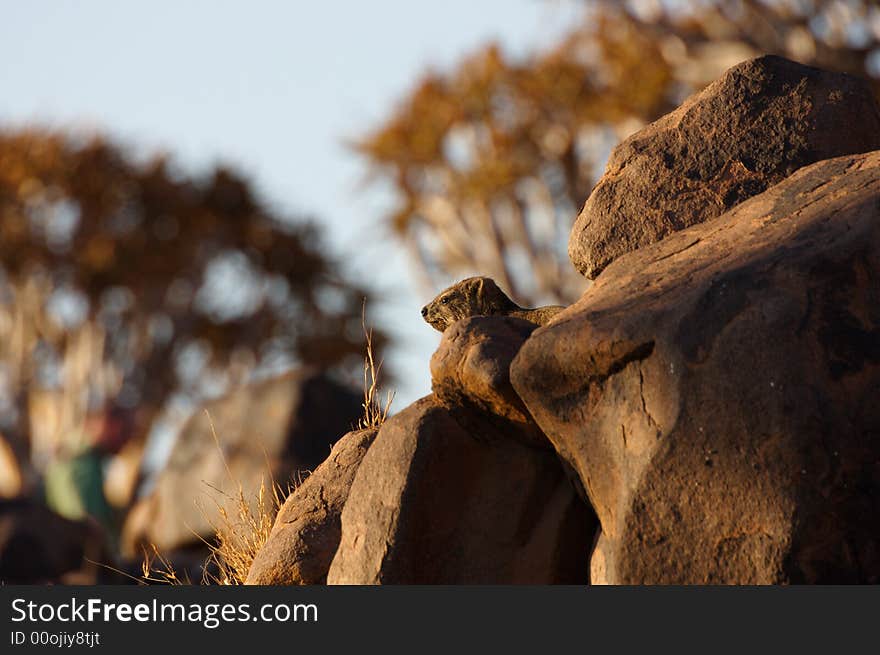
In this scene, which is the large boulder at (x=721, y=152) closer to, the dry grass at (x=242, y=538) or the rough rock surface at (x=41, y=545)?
the dry grass at (x=242, y=538)

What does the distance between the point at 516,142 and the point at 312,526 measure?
13.7 metres

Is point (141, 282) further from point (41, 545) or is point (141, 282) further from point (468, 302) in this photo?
point (468, 302)

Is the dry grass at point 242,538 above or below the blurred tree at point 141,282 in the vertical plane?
below

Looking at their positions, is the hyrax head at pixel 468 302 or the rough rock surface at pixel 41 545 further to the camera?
the rough rock surface at pixel 41 545

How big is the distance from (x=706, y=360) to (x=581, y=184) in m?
13.8

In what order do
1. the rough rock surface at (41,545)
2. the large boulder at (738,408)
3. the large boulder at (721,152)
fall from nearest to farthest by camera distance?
the large boulder at (738,408) < the large boulder at (721,152) < the rough rock surface at (41,545)

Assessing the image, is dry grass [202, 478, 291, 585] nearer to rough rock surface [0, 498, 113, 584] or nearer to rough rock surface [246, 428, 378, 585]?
rough rock surface [246, 428, 378, 585]

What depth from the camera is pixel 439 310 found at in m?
5.43

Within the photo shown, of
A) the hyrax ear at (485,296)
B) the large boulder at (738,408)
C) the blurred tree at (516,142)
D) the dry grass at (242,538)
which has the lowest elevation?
the large boulder at (738,408)

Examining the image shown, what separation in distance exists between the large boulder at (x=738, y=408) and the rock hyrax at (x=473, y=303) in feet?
3.27

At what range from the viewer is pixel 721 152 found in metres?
5.05

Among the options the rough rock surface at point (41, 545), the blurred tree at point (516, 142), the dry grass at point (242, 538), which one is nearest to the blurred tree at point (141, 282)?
the blurred tree at point (516, 142)

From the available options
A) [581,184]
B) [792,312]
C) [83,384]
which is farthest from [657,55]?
[792,312]

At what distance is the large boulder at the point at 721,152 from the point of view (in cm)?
503
